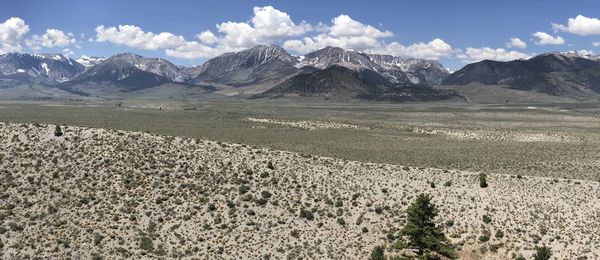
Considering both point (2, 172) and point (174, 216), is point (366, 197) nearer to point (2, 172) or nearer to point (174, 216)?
point (174, 216)

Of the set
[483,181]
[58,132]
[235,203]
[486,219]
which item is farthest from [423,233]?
[58,132]

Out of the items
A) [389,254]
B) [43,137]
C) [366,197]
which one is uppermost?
[43,137]

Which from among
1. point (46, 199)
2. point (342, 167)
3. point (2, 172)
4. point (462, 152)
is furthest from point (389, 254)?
point (462, 152)

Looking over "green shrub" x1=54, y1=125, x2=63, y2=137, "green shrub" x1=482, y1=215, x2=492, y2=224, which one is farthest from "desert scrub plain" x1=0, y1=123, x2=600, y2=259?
"green shrub" x1=54, y1=125, x2=63, y2=137

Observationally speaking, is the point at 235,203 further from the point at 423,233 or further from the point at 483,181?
the point at 483,181

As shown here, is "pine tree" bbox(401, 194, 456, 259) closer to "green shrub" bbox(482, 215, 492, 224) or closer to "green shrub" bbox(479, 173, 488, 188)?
"green shrub" bbox(482, 215, 492, 224)

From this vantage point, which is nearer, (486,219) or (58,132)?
(486,219)

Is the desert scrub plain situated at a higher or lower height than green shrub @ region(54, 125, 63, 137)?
lower

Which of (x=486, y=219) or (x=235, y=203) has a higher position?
(x=235, y=203)
